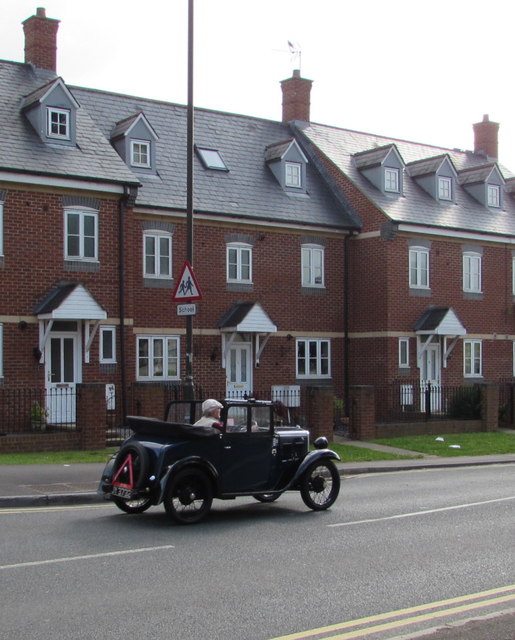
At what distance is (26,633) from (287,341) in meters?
22.7

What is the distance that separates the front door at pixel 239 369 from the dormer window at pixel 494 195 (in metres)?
12.4

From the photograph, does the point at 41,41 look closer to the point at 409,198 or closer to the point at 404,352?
the point at 409,198

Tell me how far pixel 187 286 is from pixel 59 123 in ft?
35.9

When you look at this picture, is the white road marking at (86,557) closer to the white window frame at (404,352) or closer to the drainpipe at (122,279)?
the drainpipe at (122,279)

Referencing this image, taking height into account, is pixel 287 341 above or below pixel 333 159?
below

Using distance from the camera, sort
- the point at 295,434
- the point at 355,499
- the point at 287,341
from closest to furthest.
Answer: the point at 295,434
the point at 355,499
the point at 287,341

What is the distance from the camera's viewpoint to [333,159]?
32125mm

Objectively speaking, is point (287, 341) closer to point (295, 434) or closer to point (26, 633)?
point (295, 434)

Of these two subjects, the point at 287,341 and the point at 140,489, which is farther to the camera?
the point at 287,341

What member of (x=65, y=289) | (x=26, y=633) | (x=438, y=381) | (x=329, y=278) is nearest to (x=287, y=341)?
(x=329, y=278)

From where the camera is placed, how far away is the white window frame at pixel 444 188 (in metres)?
32.8

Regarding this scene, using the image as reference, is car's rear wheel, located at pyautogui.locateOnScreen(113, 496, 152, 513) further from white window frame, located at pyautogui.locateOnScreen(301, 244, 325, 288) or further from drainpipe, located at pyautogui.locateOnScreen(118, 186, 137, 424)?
white window frame, located at pyautogui.locateOnScreen(301, 244, 325, 288)

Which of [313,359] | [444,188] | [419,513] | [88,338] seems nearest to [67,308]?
A: [88,338]

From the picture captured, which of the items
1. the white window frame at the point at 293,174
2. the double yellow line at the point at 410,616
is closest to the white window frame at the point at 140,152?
the white window frame at the point at 293,174
